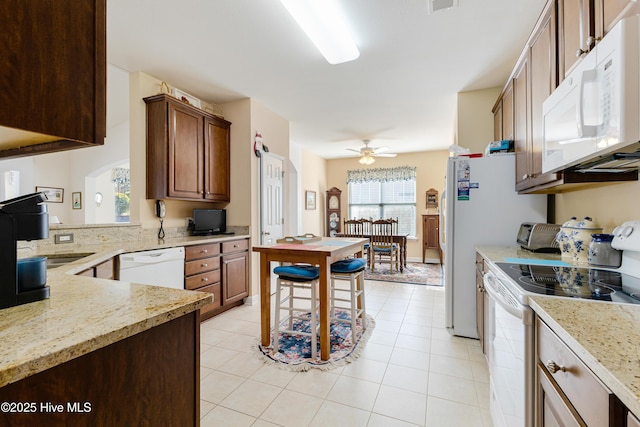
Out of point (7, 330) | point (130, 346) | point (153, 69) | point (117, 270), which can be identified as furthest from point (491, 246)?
point (153, 69)

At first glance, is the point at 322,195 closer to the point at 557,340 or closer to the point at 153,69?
the point at 153,69

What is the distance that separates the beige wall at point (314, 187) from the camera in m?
6.32

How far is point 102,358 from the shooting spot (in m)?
0.68

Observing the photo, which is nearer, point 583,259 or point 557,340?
point 557,340

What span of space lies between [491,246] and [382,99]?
221 centimetres

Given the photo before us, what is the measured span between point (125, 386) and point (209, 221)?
2884 mm

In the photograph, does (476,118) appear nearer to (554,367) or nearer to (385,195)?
(554,367)

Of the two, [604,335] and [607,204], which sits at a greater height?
[607,204]

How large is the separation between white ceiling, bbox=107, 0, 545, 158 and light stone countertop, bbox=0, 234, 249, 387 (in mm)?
1959

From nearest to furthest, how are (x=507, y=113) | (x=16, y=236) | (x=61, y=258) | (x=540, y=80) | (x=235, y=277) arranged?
(x=16, y=236), (x=540, y=80), (x=61, y=258), (x=507, y=113), (x=235, y=277)

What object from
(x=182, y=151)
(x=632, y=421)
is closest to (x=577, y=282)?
(x=632, y=421)

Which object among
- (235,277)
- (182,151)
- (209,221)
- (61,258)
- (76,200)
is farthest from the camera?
(76,200)

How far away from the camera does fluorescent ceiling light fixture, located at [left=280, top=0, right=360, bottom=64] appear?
189cm

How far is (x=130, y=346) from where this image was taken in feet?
2.42
